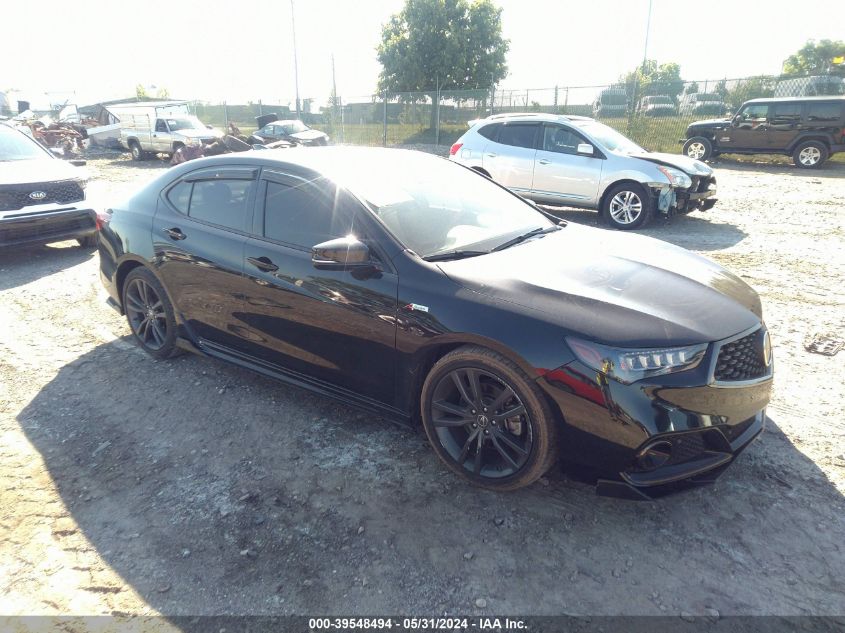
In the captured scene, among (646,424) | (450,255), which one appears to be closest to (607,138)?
(450,255)

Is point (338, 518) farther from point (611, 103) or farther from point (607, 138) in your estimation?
point (611, 103)

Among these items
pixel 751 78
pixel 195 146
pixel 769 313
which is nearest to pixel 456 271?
pixel 769 313

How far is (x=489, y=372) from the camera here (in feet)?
9.02

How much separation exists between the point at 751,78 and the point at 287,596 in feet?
77.9

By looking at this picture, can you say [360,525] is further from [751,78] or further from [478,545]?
[751,78]

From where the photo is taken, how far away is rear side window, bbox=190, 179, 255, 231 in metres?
3.79

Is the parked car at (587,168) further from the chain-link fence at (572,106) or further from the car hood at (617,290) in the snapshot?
the chain-link fence at (572,106)

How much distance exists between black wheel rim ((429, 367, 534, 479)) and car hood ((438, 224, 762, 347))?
45cm

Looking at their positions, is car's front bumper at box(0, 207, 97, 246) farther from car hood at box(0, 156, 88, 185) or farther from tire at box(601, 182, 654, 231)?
tire at box(601, 182, 654, 231)

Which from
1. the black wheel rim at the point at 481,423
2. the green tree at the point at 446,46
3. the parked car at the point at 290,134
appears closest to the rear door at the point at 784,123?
the parked car at the point at 290,134

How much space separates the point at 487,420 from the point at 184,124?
71.3ft

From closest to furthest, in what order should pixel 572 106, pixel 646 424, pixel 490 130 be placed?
pixel 646 424 → pixel 490 130 → pixel 572 106

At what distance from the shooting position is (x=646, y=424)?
2.44 m

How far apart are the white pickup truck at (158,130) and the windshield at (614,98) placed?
14.8 meters
